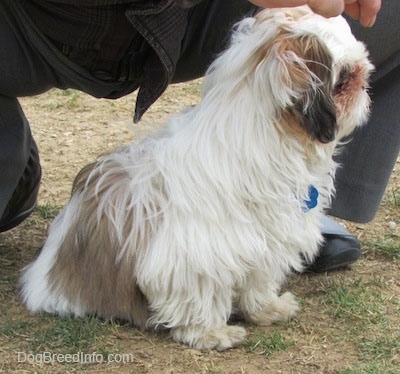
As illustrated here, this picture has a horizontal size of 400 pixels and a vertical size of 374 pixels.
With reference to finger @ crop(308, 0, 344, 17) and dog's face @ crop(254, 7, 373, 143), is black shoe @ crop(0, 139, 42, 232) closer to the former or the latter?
dog's face @ crop(254, 7, 373, 143)

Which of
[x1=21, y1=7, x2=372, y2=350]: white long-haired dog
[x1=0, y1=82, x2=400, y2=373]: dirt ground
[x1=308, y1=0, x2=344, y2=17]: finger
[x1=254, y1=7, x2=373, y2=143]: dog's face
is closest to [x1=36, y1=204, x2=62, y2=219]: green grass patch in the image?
[x1=0, y1=82, x2=400, y2=373]: dirt ground

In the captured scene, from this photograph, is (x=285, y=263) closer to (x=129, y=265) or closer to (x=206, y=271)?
(x=206, y=271)

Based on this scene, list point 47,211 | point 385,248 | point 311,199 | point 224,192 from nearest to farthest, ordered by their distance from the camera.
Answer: point 224,192, point 311,199, point 385,248, point 47,211

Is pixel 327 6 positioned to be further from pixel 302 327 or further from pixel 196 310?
pixel 302 327

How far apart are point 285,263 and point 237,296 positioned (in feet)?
0.67

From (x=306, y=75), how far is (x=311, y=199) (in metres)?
0.40

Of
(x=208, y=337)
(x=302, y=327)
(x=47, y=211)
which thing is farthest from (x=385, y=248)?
(x=47, y=211)

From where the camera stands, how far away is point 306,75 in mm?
2131

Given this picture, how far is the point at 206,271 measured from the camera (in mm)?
2307

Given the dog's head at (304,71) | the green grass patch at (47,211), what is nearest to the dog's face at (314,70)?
the dog's head at (304,71)

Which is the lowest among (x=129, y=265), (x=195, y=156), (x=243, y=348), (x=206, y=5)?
(x=243, y=348)

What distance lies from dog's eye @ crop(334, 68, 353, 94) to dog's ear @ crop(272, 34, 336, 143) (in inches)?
2.1

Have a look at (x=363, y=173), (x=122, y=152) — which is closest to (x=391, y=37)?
(x=363, y=173)

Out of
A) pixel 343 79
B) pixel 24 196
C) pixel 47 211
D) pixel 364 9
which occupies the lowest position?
pixel 47 211
